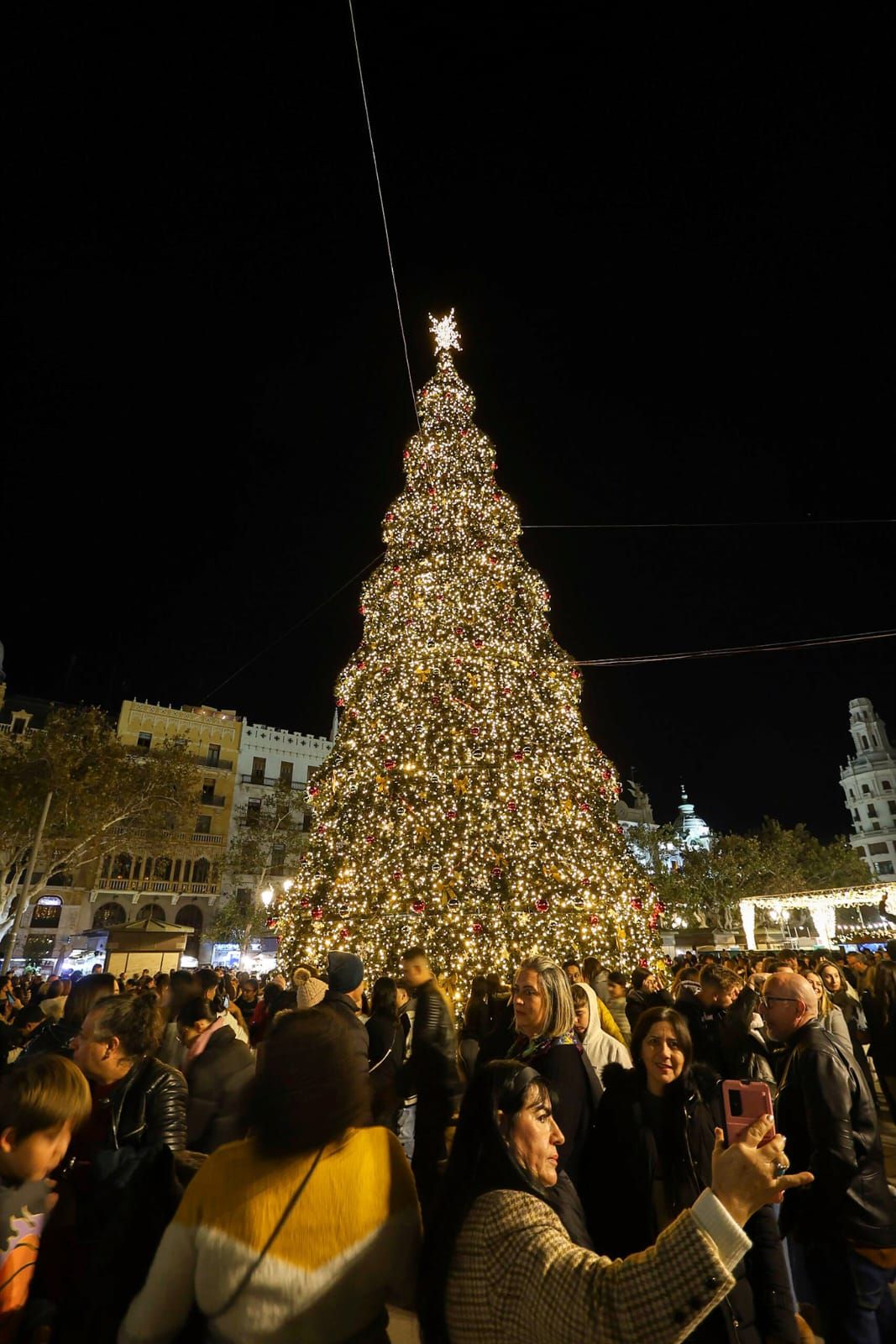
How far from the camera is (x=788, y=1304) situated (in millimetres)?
2449

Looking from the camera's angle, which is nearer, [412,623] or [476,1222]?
[476,1222]

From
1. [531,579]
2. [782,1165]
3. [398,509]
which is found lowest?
[782,1165]

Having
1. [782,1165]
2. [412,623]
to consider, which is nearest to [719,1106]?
[782,1165]

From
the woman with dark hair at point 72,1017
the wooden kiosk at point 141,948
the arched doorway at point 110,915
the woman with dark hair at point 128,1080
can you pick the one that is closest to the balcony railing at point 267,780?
the arched doorway at point 110,915

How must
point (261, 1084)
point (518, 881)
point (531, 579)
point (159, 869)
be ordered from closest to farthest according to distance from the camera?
point (261, 1084) < point (518, 881) < point (531, 579) < point (159, 869)

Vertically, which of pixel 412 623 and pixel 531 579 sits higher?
pixel 531 579

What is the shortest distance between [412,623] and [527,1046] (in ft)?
30.2

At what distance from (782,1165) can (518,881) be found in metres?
8.70

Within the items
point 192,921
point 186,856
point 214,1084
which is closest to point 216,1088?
point 214,1084

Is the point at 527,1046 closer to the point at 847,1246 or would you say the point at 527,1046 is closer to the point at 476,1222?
the point at 847,1246

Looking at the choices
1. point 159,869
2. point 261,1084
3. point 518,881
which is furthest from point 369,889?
point 159,869

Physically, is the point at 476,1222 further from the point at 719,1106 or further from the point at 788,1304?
the point at 719,1106

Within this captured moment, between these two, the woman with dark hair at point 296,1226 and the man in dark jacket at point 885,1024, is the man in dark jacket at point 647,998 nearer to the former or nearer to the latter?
the man in dark jacket at point 885,1024

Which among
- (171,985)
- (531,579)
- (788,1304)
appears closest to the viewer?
(788,1304)
